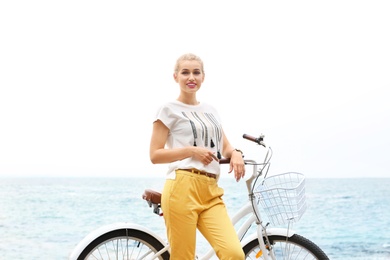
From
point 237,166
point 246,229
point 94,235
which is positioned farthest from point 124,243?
point 237,166

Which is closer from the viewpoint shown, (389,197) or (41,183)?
(389,197)

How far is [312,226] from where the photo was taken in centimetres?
1766

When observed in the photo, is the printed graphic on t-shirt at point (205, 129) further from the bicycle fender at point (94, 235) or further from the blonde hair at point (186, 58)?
the bicycle fender at point (94, 235)

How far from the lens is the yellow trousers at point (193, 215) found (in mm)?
→ 2311

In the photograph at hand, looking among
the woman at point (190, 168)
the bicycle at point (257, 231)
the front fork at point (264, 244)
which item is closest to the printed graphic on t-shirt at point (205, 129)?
the woman at point (190, 168)

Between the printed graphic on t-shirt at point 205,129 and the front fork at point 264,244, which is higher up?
the printed graphic on t-shirt at point 205,129

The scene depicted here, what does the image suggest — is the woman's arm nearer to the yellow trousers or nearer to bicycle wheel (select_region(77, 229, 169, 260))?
the yellow trousers

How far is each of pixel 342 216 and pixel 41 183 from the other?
760 inches

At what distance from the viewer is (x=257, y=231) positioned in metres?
2.53

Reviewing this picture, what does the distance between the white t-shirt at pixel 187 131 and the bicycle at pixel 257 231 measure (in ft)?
0.32

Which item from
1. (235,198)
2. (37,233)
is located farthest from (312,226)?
(37,233)

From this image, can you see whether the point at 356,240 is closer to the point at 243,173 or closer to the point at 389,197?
the point at 389,197

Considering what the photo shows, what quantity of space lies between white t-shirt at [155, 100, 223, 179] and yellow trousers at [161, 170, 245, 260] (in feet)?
0.14

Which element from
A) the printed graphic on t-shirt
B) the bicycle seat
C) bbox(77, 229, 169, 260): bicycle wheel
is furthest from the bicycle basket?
bbox(77, 229, 169, 260): bicycle wheel
